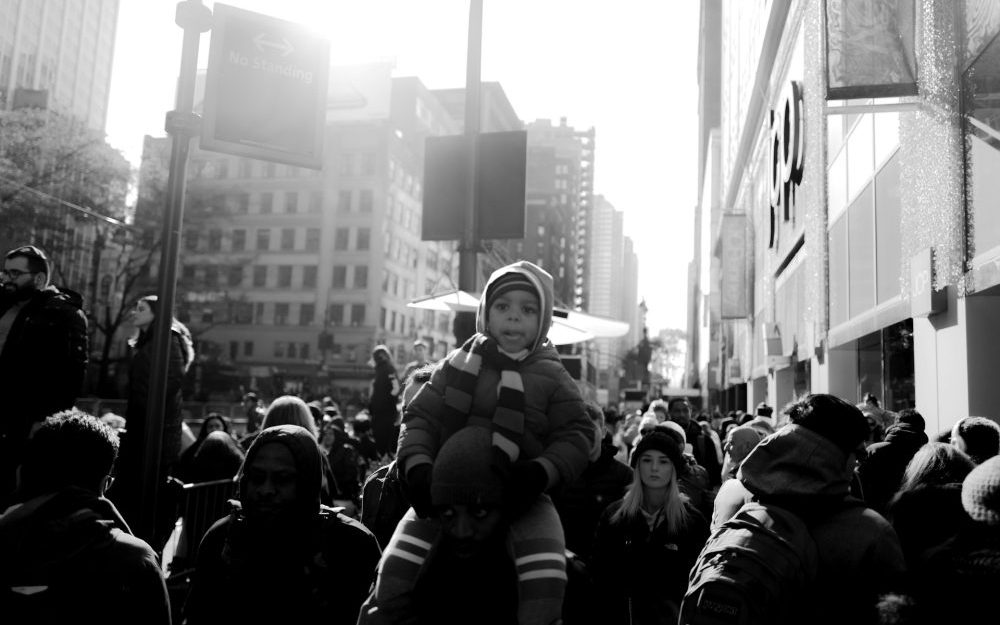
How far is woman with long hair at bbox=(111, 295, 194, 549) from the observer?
586 centimetres

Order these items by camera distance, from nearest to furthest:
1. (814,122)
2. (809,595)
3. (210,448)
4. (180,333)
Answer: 1. (809,595)
2. (180,333)
3. (210,448)
4. (814,122)

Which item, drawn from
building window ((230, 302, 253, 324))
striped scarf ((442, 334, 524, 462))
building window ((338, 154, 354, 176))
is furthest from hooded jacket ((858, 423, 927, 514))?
building window ((338, 154, 354, 176))

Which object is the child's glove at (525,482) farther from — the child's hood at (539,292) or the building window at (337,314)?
the building window at (337,314)

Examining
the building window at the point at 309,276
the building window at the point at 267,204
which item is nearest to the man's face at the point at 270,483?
the building window at the point at 309,276

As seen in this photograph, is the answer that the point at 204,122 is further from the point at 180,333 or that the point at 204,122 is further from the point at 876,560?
the point at 876,560

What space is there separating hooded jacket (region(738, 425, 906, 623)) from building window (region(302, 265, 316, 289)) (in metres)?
71.8

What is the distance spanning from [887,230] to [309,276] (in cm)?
6471

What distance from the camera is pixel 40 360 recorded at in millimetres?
4883

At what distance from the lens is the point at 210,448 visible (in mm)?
7871

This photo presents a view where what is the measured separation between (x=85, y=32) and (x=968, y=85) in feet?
98.4

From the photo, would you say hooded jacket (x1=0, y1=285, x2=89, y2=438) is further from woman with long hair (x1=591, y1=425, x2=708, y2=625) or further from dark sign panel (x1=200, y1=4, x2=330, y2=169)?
woman with long hair (x1=591, y1=425, x2=708, y2=625)

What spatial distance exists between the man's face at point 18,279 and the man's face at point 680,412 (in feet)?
26.7

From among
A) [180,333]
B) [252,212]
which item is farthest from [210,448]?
[252,212]

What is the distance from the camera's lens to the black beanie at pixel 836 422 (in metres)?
2.76
